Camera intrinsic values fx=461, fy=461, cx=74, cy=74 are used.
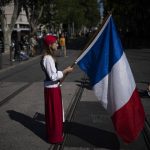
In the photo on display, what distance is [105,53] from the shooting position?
754 cm

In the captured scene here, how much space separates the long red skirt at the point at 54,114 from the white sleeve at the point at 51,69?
1.00 feet

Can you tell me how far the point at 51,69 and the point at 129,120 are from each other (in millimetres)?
1482

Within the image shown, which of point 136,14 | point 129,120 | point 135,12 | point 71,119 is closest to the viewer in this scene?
point 129,120

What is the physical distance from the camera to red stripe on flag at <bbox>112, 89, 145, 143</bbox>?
286 inches

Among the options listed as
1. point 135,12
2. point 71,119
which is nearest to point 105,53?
point 71,119

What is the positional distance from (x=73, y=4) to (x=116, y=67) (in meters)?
77.4

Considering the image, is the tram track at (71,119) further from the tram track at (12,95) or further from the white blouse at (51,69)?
the tram track at (12,95)

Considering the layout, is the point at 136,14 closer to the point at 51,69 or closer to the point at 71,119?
the point at 71,119

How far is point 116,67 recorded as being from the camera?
7.39m

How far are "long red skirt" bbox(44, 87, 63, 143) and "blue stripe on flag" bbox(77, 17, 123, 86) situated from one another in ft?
2.14

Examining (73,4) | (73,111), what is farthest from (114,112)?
(73,4)

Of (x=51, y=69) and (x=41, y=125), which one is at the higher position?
(x=51, y=69)

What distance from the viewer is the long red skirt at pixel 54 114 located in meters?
7.57

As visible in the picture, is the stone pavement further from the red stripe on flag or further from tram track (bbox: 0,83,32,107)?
the red stripe on flag
